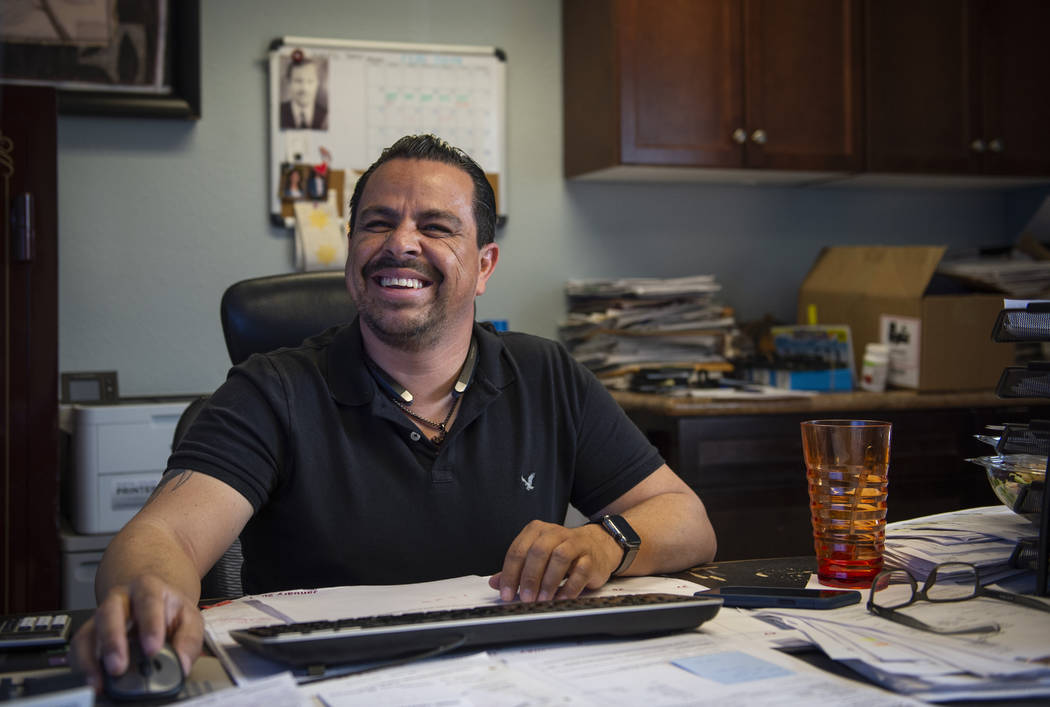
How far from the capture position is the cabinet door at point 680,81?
2.75 meters

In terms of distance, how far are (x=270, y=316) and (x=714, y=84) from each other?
66.8 inches

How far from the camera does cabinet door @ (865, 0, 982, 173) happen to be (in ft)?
9.73

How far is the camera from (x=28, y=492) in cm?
229

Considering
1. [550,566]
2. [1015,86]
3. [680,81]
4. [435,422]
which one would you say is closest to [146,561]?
[550,566]

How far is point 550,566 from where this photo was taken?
3.41ft

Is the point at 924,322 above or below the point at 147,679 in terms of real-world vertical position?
above

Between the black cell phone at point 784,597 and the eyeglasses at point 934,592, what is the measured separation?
1.1 inches

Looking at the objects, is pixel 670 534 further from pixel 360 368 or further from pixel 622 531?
pixel 360 368

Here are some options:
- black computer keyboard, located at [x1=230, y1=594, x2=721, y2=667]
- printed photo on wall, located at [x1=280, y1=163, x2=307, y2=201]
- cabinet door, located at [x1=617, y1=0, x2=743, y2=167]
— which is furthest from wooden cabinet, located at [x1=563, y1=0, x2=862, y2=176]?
black computer keyboard, located at [x1=230, y1=594, x2=721, y2=667]

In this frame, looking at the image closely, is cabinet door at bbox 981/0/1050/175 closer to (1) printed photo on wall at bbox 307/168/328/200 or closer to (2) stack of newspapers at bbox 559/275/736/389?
(2) stack of newspapers at bbox 559/275/736/389

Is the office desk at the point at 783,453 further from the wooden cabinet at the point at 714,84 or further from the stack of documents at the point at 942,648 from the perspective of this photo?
the stack of documents at the point at 942,648

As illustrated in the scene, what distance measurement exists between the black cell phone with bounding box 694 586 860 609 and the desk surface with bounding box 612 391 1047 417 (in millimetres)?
1426

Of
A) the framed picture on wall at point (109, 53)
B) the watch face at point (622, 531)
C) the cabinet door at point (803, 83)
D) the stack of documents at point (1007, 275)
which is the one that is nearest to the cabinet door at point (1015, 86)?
the stack of documents at point (1007, 275)

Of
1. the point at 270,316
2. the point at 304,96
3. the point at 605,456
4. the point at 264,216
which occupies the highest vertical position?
the point at 304,96
